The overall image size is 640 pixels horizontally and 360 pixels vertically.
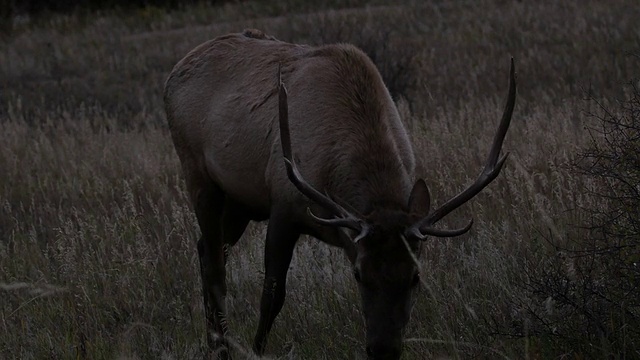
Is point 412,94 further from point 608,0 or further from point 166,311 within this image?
point 166,311

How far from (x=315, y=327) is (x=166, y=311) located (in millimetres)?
1294

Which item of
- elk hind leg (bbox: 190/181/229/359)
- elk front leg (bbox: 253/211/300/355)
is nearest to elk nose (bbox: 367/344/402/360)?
elk front leg (bbox: 253/211/300/355)

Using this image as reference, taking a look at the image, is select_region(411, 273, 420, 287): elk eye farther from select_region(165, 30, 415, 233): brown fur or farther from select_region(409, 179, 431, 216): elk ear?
select_region(165, 30, 415, 233): brown fur

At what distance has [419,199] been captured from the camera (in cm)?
516

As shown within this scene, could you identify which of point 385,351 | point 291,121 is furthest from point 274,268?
point 385,351

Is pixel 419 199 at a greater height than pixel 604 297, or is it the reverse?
pixel 419 199

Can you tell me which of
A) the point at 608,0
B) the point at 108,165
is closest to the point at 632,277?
the point at 108,165

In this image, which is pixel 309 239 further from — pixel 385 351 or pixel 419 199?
pixel 385 351

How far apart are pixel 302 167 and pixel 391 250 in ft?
3.89

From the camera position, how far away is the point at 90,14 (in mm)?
30000

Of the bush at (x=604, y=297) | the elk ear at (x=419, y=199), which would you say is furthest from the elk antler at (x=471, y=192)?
the bush at (x=604, y=297)

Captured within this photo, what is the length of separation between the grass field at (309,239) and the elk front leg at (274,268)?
0.15 m

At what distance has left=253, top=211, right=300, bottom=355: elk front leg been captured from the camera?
5.94 metres

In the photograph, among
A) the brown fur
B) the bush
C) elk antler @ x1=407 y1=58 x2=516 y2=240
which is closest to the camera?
the bush
